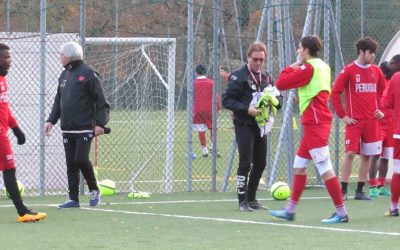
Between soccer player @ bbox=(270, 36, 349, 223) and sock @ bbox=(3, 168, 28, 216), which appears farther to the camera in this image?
sock @ bbox=(3, 168, 28, 216)

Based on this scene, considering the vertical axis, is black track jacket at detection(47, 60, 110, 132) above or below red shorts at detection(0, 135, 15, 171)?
above

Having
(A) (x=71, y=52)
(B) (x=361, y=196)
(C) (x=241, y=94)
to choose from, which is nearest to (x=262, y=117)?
(C) (x=241, y=94)

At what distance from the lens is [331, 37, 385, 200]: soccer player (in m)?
13.5

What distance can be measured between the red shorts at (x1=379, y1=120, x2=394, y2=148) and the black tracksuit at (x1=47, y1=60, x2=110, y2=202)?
14.5ft

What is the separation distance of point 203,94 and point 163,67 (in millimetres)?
2676

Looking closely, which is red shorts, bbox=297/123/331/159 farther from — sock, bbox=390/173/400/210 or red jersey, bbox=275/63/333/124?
sock, bbox=390/173/400/210

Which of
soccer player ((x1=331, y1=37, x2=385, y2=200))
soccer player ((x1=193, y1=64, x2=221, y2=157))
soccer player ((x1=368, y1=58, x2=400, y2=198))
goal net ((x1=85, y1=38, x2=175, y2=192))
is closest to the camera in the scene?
soccer player ((x1=331, y1=37, x2=385, y2=200))

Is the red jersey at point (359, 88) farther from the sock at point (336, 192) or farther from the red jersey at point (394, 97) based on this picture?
the sock at point (336, 192)

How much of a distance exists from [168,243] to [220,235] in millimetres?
781

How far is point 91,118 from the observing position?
12359mm

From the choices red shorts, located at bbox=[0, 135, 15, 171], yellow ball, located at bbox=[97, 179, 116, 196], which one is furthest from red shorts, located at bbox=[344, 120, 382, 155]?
red shorts, located at bbox=[0, 135, 15, 171]

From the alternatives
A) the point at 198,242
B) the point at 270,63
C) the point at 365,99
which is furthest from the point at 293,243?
the point at 270,63

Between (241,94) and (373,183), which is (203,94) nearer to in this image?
(373,183)

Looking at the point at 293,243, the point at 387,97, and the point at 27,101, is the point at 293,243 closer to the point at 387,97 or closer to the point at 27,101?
the point at 387,97
